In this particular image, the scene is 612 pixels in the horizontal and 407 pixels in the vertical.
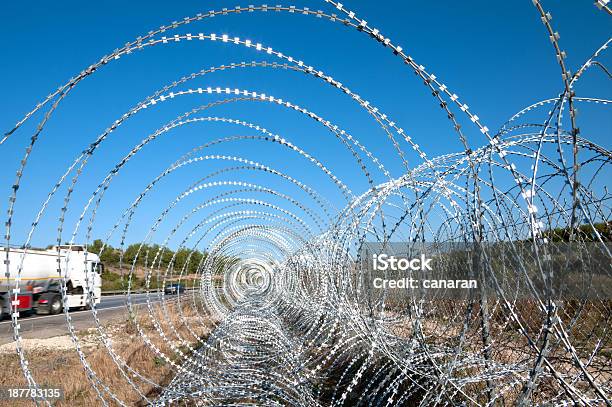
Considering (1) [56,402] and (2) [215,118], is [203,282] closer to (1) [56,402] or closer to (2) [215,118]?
(1) [56,402]

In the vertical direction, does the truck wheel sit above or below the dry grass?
above

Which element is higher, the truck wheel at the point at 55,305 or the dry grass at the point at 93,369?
the truck wheel at the point at 55,305

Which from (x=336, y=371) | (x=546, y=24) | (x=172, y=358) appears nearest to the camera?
(x=546, y=24)

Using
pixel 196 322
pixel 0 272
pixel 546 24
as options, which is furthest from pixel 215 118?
pixel 0 272

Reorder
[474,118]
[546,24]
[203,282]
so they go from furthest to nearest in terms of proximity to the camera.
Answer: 1. [203,282]
2. [474,118]
3. [546,24]

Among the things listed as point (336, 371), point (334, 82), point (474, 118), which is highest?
point (334, 82)

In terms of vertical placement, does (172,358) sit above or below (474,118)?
below

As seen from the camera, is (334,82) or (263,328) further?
(263,328)

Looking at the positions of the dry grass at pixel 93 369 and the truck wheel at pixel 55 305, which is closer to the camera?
the dry grass at pixel 93 369

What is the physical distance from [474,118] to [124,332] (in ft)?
46.3

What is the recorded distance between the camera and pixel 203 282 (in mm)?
17344

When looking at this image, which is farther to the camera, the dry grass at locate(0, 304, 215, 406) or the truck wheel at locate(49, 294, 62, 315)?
the truck wheel at locate(49, 294, 62, 315)

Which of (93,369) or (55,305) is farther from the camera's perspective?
(55,305)

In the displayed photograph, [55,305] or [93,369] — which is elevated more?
[55,305]
